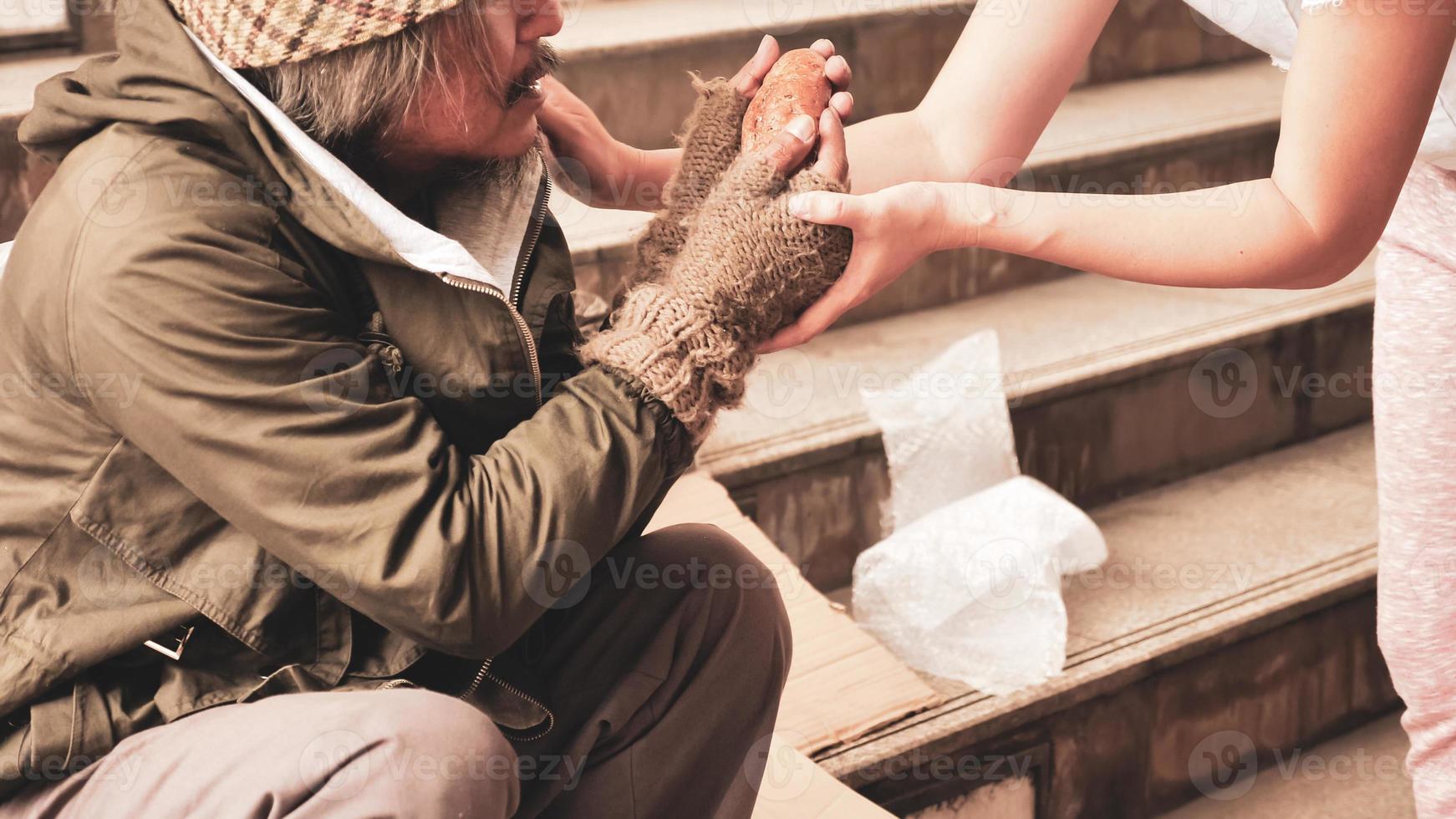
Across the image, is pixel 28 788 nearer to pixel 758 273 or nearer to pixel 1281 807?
pixel 758 273

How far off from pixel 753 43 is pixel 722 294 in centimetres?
145

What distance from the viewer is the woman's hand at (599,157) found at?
1.38m

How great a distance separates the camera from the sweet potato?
3.93 feet

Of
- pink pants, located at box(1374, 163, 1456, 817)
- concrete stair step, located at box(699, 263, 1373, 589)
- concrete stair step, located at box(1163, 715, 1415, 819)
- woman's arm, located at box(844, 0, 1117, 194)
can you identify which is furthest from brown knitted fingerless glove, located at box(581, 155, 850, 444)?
concrete stair step, located at box(1163, 715, 1415, 819)

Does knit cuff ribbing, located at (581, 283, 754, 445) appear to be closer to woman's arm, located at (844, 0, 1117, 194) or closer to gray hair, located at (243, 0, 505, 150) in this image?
gray hair, located at (243, 0, 505, 150)

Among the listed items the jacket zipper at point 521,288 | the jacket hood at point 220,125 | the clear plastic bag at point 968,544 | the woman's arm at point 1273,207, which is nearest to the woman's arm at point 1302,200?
the woman's arm at point 1273,207

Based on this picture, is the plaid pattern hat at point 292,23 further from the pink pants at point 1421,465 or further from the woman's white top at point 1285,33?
the pink pants at point 1421,465

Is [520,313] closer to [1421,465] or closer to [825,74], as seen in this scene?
[825,74]

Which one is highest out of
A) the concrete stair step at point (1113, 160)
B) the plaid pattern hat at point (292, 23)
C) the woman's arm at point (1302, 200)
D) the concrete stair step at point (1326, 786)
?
the plaid pattern hat at point (292, 23)

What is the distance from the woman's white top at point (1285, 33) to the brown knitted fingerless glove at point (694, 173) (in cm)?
48

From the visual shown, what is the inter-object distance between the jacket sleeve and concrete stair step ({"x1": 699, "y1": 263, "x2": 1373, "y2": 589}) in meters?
0.93

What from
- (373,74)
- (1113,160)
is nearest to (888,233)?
(373,74)

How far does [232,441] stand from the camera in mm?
956

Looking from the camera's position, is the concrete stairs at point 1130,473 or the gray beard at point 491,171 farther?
the concrete stairs at point 1130,473
